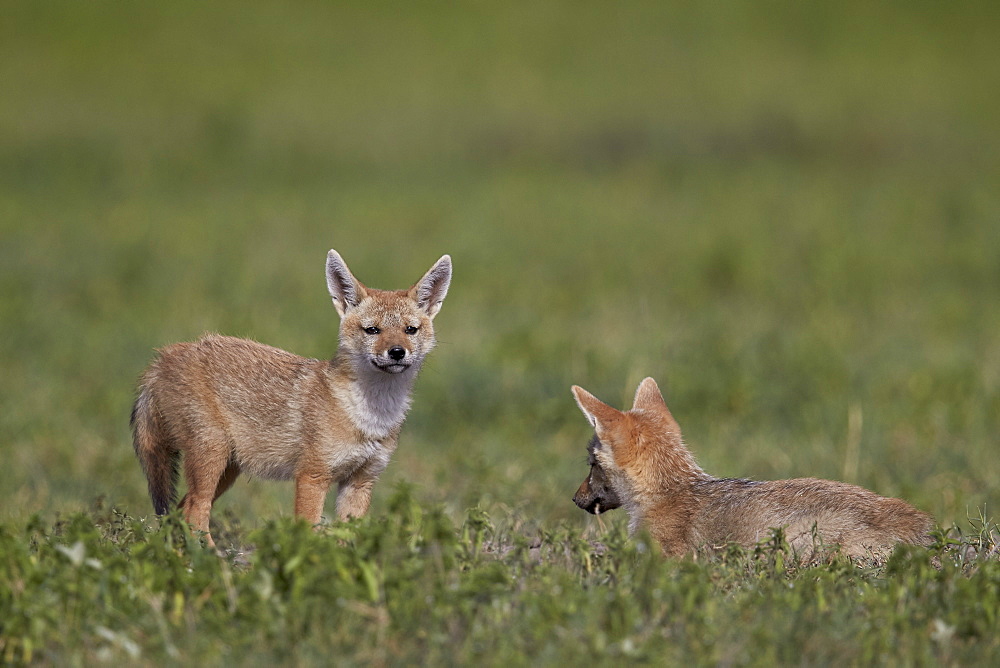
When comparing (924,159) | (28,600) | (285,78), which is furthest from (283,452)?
(285,78)

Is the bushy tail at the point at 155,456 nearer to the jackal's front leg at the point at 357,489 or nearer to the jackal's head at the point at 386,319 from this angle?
the jackal's front leg at the point at 357,489

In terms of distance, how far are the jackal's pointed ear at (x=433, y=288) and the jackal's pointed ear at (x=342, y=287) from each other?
1.06 ft

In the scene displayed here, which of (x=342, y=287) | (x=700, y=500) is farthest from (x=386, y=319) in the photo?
(x=700, y=500)

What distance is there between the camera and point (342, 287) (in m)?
6.67

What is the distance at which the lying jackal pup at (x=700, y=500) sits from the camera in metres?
5.79

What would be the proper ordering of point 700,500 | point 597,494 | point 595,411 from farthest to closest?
point 597,494, point 595,411, point 700,500

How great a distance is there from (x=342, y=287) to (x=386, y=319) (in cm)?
40

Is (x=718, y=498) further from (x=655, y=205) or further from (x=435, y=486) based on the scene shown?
(x=655, y=205)

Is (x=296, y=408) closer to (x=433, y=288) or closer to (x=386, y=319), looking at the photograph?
(x=386, y=319)

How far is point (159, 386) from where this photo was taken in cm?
652

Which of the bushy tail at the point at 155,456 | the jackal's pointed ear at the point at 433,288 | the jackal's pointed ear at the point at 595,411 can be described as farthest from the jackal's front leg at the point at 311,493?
the jackal's pointed ear at the point at 595,411

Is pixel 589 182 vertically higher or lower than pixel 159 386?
higher

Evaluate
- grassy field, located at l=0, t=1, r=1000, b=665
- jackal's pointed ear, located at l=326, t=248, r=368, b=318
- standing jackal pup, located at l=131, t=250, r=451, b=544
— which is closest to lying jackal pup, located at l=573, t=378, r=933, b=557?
grassy field, located at l=0, t=1, r=1000, b=665

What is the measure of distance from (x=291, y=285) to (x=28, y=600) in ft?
39.7
